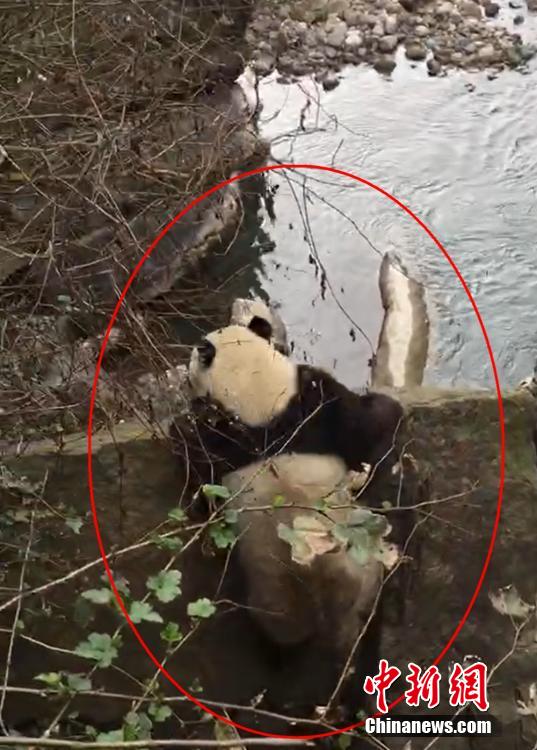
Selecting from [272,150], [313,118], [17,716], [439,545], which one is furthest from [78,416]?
[313,118]

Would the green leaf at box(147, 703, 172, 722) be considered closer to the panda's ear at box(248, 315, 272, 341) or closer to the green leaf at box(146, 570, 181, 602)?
the green leaf at box(146, 570, 181, 602)

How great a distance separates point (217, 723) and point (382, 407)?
4.68ft

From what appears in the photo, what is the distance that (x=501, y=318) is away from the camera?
6141 millimetres

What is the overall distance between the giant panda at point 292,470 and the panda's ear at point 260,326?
101 centimetres

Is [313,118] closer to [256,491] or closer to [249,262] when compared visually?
[249,262]

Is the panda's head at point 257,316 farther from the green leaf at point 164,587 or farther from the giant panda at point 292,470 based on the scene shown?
the green leaf at point 164,587

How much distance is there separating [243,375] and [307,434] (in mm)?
660

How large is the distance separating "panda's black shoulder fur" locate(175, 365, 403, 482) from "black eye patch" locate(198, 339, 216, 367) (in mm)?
493

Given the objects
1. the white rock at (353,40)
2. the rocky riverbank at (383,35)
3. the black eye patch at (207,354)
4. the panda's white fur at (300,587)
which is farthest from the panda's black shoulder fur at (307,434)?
the white rock at (353,40)

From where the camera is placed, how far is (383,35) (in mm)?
10258

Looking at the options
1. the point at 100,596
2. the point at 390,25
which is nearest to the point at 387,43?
the point at 390,25

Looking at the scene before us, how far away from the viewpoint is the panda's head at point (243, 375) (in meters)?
3.54

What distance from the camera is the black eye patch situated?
12.9ft

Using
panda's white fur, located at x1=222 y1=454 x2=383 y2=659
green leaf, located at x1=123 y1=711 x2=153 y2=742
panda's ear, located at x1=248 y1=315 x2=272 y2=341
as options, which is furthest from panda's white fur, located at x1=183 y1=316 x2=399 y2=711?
panda's ear, located at x1=248 y1=315 x2=272 y2=341
